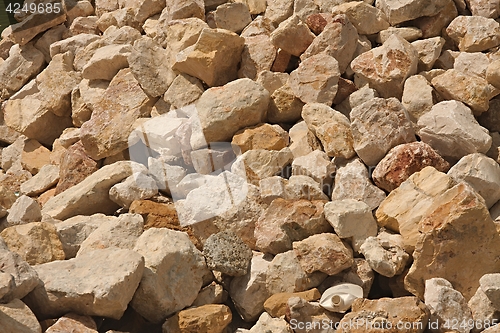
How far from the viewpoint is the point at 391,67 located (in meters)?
4.32

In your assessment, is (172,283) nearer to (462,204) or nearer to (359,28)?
(462,204)

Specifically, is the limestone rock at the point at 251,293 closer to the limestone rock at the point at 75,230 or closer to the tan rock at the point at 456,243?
the tan rock at the point at 456,243

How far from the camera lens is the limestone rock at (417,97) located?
418cm

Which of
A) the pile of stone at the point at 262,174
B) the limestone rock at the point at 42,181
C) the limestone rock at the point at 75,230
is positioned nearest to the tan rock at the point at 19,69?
the pile of stone at the point at 262,174

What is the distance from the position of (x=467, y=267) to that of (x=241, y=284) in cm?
113

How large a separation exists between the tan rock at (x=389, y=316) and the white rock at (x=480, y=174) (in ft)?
2.63

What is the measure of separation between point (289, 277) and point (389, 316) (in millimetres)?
597

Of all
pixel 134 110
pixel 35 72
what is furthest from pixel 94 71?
pixel 35 72

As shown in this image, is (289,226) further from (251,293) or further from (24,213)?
(24,213)

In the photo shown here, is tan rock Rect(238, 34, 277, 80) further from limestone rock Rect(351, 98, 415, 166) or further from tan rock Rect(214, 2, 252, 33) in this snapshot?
limestone rock Rect(351, 98, 415, 166)

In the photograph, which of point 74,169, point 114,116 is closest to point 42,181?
point 74,169

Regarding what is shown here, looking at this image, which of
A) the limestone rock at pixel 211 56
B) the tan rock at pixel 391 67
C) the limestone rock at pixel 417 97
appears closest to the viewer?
the limestone rock at pixel 417 97

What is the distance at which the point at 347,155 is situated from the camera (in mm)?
4027

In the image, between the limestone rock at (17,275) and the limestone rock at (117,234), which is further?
the limestone rock at (117,234)
